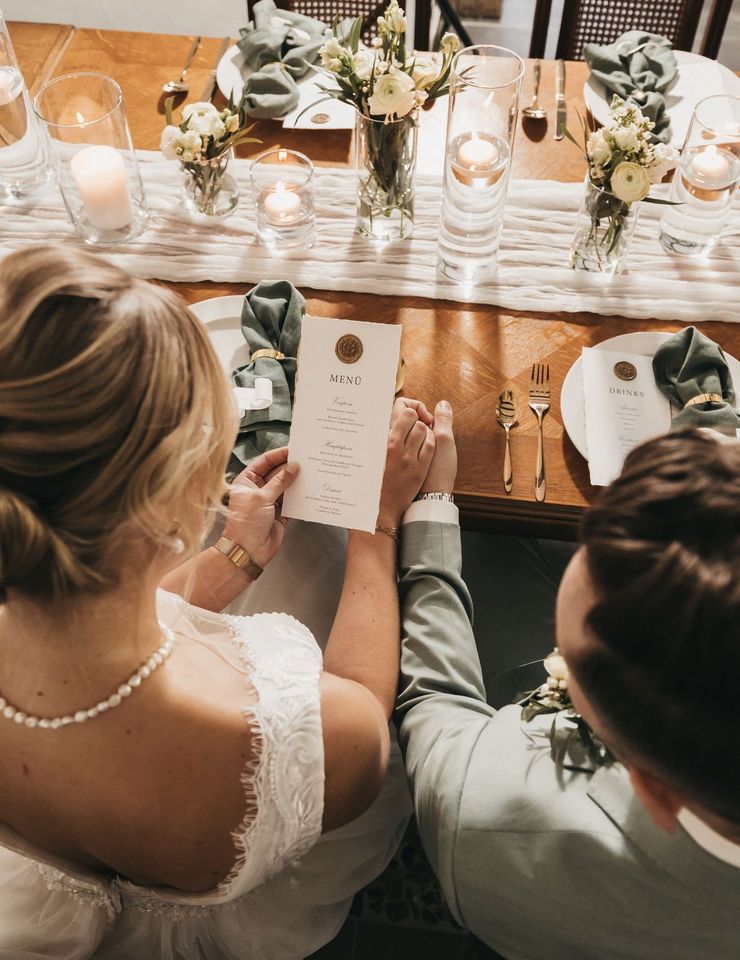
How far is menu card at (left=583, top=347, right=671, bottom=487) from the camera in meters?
1.30

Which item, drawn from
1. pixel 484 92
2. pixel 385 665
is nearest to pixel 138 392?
pixel 385 665

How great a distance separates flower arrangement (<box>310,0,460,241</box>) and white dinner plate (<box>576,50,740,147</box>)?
1.48 feet

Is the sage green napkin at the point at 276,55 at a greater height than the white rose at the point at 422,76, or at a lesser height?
lesser

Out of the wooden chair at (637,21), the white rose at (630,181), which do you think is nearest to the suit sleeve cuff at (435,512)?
the white rose at (630,181)

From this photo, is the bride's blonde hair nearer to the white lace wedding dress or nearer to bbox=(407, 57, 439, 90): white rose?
the white lace wedding dress

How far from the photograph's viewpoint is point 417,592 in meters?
1.28

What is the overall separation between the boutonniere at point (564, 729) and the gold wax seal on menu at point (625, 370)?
514mm

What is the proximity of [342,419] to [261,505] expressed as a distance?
0.19 metres

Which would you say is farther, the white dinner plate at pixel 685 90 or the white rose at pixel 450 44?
the white dinner plate at pixel 685 90

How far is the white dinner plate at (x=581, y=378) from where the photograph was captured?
1327 mm

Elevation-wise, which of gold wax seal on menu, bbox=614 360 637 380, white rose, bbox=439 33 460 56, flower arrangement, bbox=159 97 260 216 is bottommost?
gold wax seal on menu, bbox=614 360 637 380

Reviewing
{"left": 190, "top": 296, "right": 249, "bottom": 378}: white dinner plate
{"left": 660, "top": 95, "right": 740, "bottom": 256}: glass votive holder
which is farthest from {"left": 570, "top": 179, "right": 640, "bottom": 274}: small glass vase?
{"left": 190, "top": 296, "right": 249, "bottom": 378}: white dinner plate

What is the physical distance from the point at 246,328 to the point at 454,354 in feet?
1.23

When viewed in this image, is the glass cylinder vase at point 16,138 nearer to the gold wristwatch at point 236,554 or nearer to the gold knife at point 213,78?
the gold knife at point 213,78
